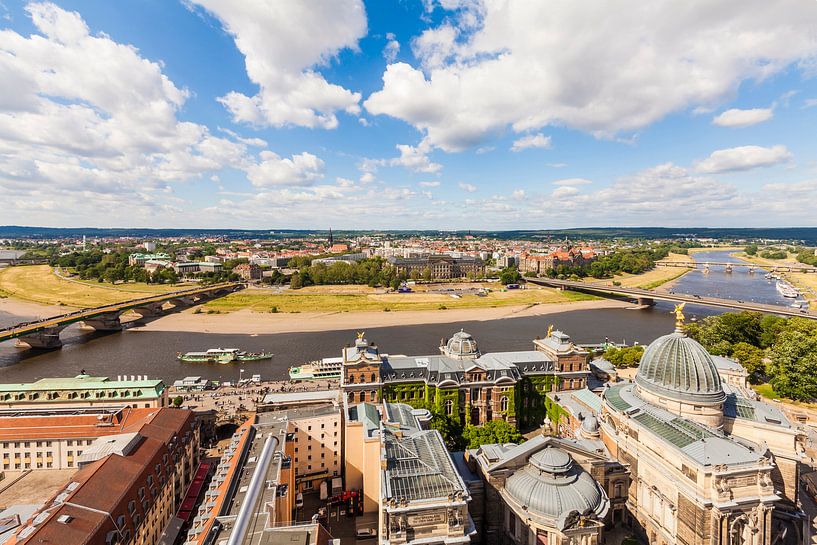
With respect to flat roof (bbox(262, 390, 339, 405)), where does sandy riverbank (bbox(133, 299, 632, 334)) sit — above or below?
below

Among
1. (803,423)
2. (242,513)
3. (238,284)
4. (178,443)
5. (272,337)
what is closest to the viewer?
(242,513)

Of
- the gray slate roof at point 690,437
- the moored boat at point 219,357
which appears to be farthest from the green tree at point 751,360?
the moored boat at point 219,357

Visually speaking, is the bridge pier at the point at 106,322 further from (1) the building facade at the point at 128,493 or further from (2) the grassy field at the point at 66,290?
(1) the building facade at the point at 128,493

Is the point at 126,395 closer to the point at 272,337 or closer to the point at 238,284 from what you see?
the point at 272,337

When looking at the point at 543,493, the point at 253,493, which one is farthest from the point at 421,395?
the point at 253,493

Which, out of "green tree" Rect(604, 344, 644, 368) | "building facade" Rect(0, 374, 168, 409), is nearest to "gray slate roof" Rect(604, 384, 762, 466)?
"green tree" Rect(604, 344, 644, 368)

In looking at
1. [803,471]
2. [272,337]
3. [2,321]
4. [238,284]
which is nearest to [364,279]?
[238,284]

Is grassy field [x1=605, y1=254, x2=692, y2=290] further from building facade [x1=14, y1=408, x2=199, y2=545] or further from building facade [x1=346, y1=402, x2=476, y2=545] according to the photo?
building facade [x1=14, y1=408, x2=199, y2=545]
